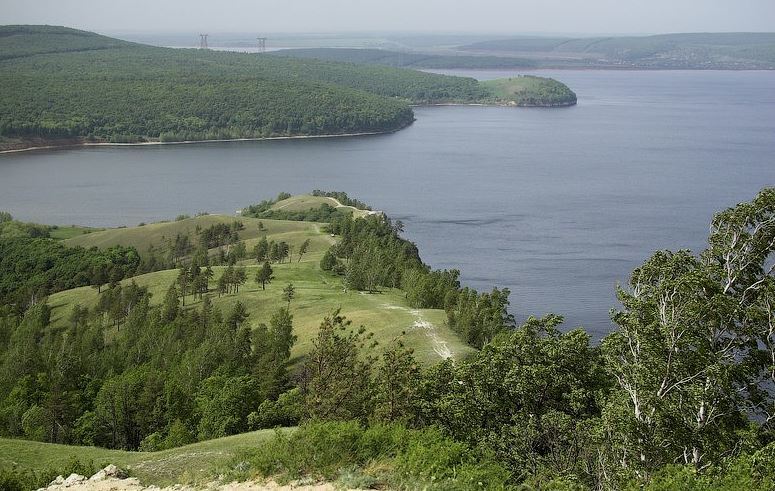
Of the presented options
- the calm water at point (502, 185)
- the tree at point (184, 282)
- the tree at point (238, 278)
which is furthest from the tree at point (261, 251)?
the calm water at point (502, 185)

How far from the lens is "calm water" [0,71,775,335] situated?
234ft

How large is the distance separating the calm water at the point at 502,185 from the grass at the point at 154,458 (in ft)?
121

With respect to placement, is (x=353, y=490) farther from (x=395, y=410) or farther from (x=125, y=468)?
(x=125, y=468)

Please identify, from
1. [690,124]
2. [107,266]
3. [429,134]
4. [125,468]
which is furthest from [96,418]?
[690,124]

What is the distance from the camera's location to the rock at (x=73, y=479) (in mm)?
18380

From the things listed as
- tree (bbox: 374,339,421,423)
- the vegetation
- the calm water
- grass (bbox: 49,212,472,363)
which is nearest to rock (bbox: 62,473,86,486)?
tree (bbox: 374,339,421,423)

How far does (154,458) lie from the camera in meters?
20.9

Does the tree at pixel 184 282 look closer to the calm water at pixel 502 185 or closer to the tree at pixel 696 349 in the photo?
the calm water at pixel 502 185

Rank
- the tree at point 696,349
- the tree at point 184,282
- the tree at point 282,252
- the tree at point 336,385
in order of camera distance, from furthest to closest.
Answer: the tree at point 282,252 < the tree at point 184,282 < the tree at point 336,385 < the tree at point 696,349

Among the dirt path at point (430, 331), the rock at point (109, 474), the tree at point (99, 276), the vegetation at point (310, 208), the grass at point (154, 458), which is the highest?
the rock at point (109, 474)

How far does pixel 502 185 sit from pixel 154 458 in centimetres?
9116

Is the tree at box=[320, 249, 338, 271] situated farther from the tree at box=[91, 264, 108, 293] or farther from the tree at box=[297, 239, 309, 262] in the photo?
the tree at box=[91, 264, 108, 293]

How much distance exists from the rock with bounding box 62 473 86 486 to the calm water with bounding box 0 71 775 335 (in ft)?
133

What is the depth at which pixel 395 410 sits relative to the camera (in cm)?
2030
